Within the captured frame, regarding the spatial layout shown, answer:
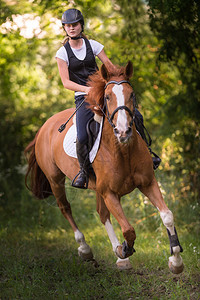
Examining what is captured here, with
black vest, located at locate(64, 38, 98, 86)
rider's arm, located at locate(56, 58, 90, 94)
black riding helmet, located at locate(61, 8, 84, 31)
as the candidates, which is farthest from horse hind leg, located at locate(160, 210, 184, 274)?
black riding helmet, located at locate(61, 8, 84, 31)

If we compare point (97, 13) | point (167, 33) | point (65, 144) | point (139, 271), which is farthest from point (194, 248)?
point (97, 13)

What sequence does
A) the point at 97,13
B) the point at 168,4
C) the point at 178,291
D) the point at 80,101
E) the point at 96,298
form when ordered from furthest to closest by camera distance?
the point at 97,13 < the point at 168,4 < the point at 80,101 < the point at 96,298 < the point at 178,291

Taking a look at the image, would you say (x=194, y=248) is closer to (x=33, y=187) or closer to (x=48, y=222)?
(x=33, y=187)

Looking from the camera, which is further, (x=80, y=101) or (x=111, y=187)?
(x=80, y=101)

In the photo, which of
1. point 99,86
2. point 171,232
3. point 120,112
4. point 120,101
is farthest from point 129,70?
point 171,232

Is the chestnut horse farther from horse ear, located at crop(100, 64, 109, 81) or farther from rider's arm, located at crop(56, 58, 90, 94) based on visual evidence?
rider's arm, located at crop(56, 58, 90, 94)

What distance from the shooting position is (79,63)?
212 inches

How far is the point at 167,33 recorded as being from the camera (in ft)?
23.9

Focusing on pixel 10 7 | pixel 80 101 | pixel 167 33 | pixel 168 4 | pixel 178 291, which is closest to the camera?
pixel 178 291

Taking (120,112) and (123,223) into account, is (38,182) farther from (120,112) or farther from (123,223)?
(120,112)

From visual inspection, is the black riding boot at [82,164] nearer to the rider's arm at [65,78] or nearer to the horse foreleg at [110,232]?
the rider's arm at [65,78]

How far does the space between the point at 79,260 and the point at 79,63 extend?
2.95 meters

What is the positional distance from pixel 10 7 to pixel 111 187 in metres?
4.61

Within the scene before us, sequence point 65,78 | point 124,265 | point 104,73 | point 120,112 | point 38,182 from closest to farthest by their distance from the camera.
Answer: point 120,112 → point 104,73 → point 65,78 → point 124,265 → point 38,182
